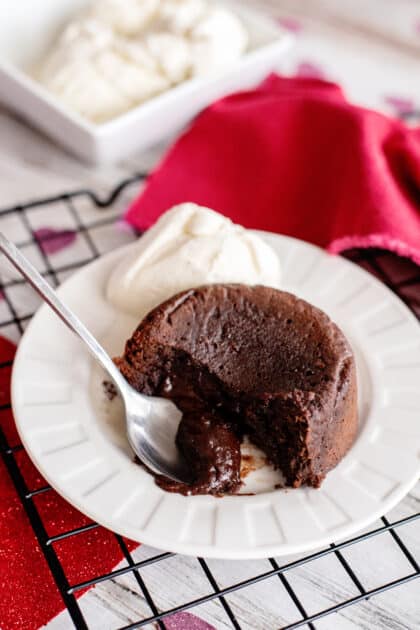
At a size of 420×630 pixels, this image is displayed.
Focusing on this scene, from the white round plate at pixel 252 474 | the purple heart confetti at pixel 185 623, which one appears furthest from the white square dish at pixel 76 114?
the purple heart confetti at pixel 185 623

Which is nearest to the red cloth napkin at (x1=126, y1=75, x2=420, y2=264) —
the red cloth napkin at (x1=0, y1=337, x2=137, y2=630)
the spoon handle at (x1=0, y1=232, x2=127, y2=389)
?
the spoon handle at (x1=0, y1=232, x2=127, y2=389)

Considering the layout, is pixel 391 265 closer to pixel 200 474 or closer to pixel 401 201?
pixel 401 201

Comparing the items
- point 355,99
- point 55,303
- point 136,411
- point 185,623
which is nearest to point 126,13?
point 355,99

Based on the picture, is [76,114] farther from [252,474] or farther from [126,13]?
[252,474]

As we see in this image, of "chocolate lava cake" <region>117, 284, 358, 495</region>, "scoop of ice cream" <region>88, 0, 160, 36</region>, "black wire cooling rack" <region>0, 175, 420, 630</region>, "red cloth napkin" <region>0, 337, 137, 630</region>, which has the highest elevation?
"scoop of ice cream" <region>88, 0, 160, 36</region>

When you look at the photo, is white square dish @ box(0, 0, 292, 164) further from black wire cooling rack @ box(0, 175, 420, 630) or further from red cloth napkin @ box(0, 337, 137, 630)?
red cloth napkin @ box(0, 337, 137, 630)
